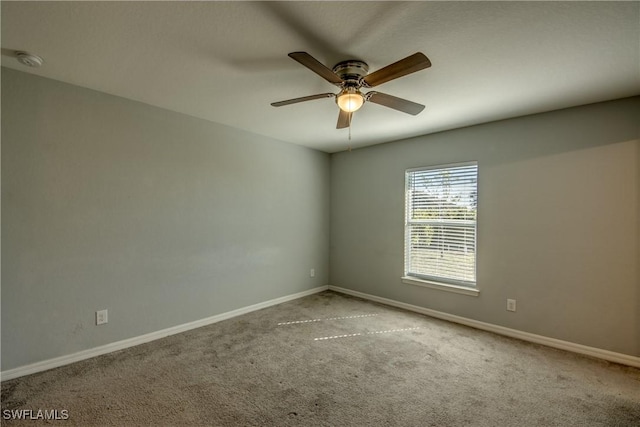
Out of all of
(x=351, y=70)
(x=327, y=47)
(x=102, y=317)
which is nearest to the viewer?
(x=327, y=47)

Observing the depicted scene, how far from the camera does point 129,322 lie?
9.06 ft

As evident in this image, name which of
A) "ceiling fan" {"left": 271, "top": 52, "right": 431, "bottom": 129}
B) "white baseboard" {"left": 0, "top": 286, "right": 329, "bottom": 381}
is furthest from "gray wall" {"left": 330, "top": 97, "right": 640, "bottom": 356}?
"white baseboard" {"left": 0, "top": 286, "right": 329, "bottom": 381}

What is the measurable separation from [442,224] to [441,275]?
0.65 meters

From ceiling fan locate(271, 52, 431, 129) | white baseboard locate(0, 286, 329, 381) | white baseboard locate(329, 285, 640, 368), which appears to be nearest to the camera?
ceiling fan locate(271, 52, 431, 129)

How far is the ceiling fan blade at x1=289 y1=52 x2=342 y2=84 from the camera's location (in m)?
1.53

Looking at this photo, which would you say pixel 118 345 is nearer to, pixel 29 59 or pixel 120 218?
pixel 120 218

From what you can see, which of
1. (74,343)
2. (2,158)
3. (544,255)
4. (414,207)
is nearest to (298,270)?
(414,207)

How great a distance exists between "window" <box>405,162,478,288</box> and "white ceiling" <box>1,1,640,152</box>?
0.99 metres

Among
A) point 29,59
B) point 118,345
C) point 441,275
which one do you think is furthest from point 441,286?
point 29,59

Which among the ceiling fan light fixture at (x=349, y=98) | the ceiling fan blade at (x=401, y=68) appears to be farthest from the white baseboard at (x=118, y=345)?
the ceiling fan blade at (x=401, y=68)

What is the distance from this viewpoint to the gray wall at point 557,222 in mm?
2535

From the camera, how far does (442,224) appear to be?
3.66m

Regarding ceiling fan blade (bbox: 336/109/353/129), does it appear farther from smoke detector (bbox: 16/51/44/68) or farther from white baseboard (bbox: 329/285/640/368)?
white baseboard (bbox: 329/285/640/368)

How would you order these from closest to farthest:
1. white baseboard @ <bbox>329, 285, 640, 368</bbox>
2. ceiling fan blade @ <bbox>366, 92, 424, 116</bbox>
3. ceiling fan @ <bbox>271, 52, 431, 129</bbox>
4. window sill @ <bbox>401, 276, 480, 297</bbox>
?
ceiling fan @ <bbox>271, 52, 431, 129</bbox> → ceiling fan blade @ <bbox>366, 92, 424, 116</bbox> → white baseboard @ <bbox>329, 285, 640, 368</bbox> → window sill @ <bbox>401, 276, 480, 297</bbox>
